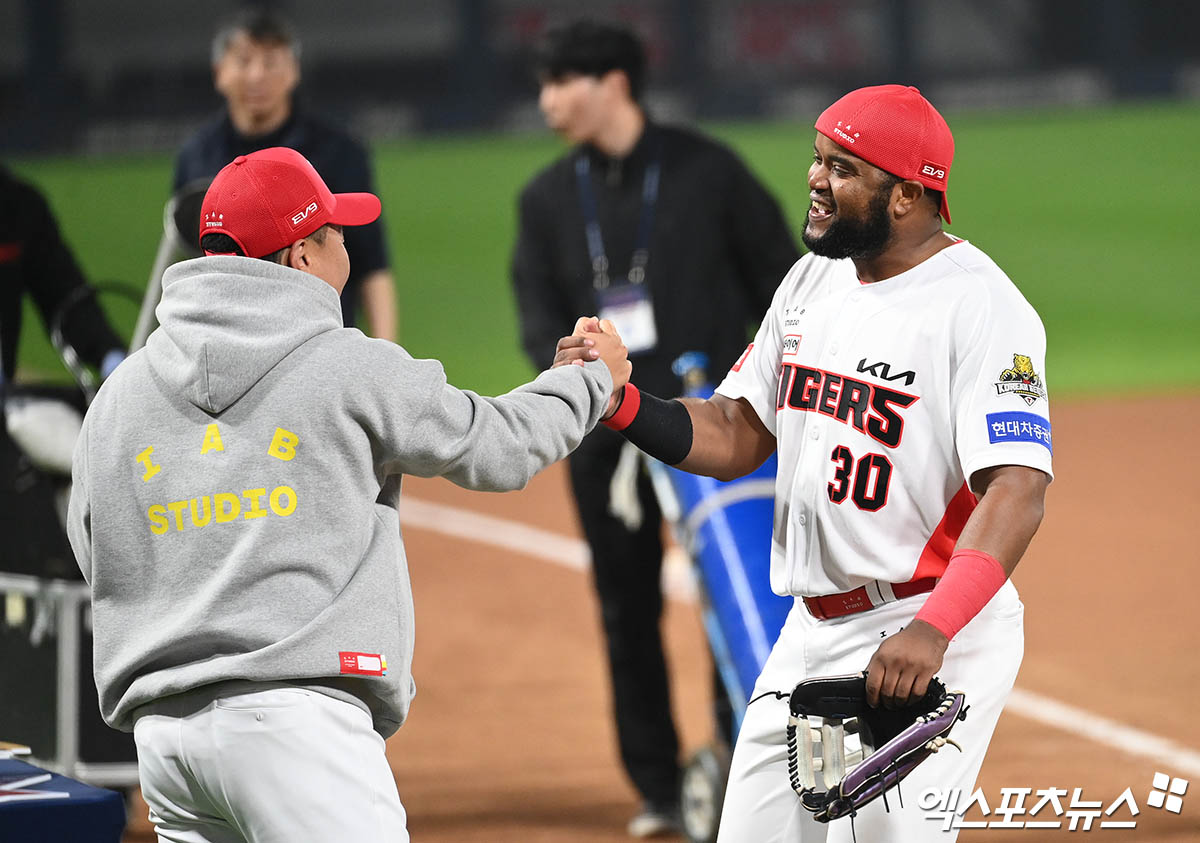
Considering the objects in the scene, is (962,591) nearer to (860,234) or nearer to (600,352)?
(860,234)

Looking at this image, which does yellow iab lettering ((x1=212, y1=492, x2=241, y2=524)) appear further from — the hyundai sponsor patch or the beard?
the hyundai sponsor patch

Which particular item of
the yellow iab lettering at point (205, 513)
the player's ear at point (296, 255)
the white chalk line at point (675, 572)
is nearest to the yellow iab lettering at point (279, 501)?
the yellow iab lettering at point (205, 513)

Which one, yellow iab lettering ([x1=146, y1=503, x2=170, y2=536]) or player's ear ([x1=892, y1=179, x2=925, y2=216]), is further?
player's ear ([x1=892, y1=179, x2=925, y2=216])

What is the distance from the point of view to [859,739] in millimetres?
2871

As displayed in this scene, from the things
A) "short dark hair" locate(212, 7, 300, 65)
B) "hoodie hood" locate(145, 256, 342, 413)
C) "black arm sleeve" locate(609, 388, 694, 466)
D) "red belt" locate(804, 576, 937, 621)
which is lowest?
"red belt" locate(804, 576, 937, 621)

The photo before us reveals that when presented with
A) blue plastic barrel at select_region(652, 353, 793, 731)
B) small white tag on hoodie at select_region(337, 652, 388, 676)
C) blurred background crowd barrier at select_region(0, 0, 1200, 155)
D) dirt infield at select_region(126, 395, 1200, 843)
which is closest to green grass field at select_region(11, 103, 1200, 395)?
blurred background crowd barrier at select_region(0, 0, 1200, 155)

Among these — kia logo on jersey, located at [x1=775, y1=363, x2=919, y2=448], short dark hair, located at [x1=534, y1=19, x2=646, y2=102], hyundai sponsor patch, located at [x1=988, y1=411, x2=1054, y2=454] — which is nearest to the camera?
hyundai sponsor patch, located at [x1=988, y1=411, x2=1054, y2=454]

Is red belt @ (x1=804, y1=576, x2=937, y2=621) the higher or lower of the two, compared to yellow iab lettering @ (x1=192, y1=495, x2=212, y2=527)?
lower

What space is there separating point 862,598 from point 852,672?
0.47ft

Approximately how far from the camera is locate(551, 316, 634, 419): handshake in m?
A: 3.19

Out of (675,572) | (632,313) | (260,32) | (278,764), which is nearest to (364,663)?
(278,764)

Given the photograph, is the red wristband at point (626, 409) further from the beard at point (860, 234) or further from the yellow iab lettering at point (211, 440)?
the yellow iab lettering at point (211, 440)

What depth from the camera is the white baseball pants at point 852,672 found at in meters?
2.95

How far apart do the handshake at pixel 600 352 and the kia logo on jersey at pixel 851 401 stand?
335 mm
